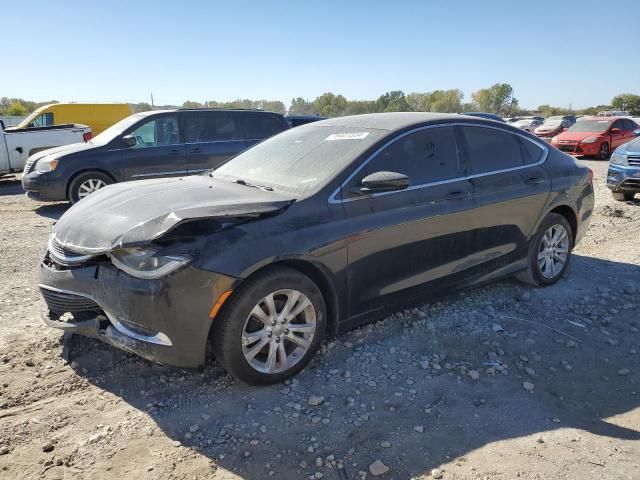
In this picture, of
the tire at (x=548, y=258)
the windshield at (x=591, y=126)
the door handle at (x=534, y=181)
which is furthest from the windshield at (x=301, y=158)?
the windshield at (x=591, y=126)

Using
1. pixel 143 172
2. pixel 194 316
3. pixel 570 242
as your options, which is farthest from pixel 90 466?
pixel 143 172

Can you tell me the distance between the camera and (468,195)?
420 cm

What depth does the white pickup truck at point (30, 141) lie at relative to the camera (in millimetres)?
12094

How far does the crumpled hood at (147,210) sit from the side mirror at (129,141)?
5.21 m

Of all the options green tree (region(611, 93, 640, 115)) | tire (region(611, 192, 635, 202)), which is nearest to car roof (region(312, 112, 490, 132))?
tire (region(611, 192, 635, 202))

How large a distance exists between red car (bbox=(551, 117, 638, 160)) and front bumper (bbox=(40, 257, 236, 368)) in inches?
752

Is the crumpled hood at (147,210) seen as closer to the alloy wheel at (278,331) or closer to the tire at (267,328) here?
the tire at (267,328)

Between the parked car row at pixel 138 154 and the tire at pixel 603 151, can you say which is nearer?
the parked car row at pixel 138 154

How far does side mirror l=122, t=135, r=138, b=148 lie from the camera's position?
8836 millimetres

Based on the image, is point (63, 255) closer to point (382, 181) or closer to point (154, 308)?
point (154, 308)

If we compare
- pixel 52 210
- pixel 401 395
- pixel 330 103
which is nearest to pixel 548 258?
pixel 401 395

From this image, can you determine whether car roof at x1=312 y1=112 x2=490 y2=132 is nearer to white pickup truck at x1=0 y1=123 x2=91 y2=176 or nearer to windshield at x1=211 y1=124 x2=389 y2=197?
windshield at x1=211 y1=124 x2=389 y2=197

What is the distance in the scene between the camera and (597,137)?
1852 centimetres

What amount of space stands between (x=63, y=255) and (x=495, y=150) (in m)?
3.59
